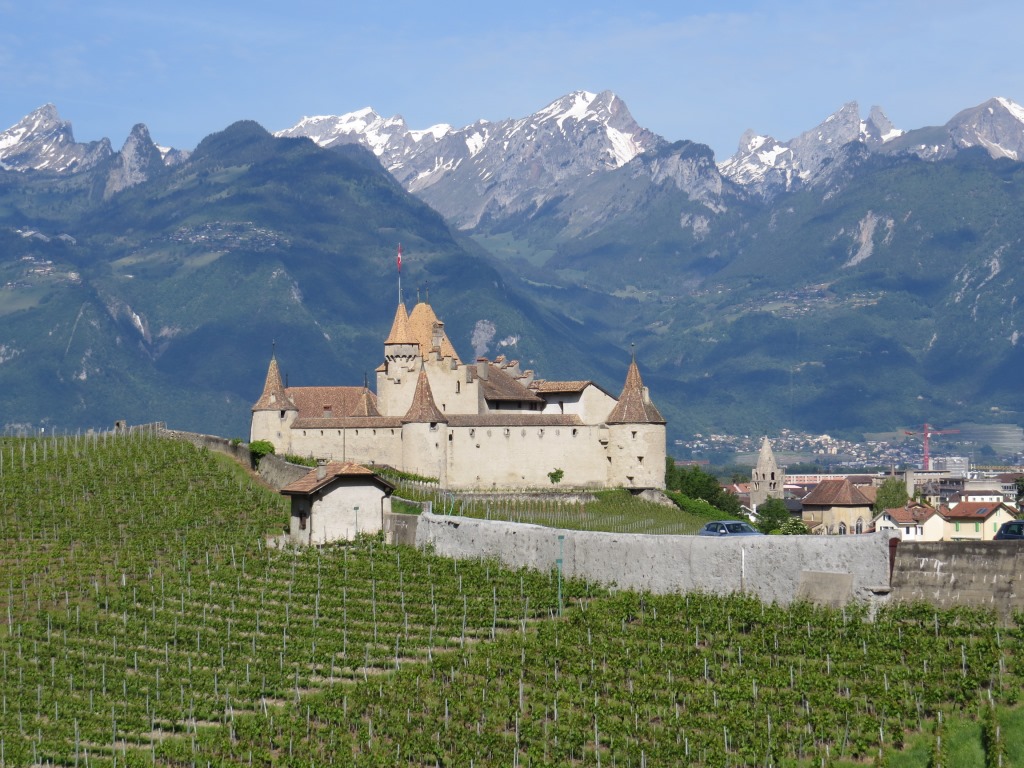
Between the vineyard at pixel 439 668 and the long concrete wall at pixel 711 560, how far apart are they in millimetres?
828

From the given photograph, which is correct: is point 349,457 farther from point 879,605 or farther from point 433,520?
point 879,605

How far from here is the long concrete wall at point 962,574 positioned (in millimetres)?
50188

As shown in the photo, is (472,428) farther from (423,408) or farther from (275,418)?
(275,418)

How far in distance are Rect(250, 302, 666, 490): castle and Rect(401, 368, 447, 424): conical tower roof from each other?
0.21 feet

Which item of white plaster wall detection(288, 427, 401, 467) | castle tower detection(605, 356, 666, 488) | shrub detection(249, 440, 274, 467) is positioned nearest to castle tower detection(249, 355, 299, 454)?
white plaster wall detection(288, 427, 401, 467)

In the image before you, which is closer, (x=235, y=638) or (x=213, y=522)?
(x=235, y=638)

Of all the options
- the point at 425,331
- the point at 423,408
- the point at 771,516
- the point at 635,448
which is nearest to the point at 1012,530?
the point at 635,448

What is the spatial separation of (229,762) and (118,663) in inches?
444

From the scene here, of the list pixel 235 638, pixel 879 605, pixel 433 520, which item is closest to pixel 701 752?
pixel 879 605

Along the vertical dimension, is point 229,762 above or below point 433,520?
below

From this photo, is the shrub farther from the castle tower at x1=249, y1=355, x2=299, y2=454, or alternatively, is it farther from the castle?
the castle tower at x1=249, y1=355, x2=299, y2=454

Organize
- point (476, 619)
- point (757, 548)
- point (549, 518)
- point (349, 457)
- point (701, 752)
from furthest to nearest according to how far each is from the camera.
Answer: point (349, 457), point (549, 518), point (476, 619), point (757, 548), point (701, 752)

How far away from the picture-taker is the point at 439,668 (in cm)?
5531

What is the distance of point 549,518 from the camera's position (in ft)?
312
